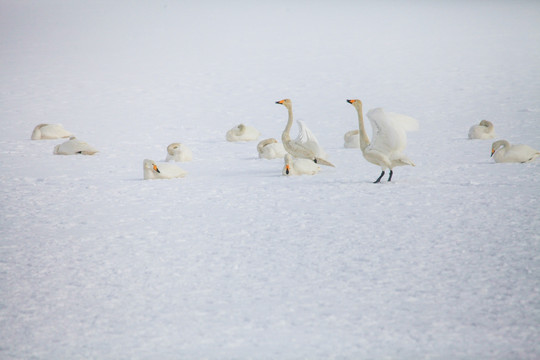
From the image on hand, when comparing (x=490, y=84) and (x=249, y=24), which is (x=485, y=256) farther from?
(x=249, y=24)

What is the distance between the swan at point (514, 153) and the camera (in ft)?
24.5

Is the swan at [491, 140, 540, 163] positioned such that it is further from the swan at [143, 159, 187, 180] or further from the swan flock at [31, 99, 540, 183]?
the swan at [143, 159, 187, 180]

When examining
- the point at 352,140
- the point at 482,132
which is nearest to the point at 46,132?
the point at 352,140

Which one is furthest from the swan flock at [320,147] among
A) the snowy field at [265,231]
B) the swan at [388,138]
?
the snowy field at [265,231]

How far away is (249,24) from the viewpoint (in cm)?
2353

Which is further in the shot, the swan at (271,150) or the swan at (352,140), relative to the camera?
the swan at (352,140)

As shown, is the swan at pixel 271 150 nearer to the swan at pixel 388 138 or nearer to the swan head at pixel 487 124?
the swan at pixel 388 138

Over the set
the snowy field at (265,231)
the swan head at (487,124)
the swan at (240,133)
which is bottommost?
the snowy field at (265,231)

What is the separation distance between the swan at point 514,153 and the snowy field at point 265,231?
4.8 inches

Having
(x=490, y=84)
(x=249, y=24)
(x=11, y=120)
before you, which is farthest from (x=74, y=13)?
(x=490, y=84)

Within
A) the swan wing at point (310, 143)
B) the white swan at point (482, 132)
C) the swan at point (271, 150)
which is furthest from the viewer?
the white swan at point (482, 132)

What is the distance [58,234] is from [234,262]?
5.24ft

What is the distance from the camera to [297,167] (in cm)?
736

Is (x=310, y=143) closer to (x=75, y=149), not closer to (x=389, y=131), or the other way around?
(x=389, y=131)
